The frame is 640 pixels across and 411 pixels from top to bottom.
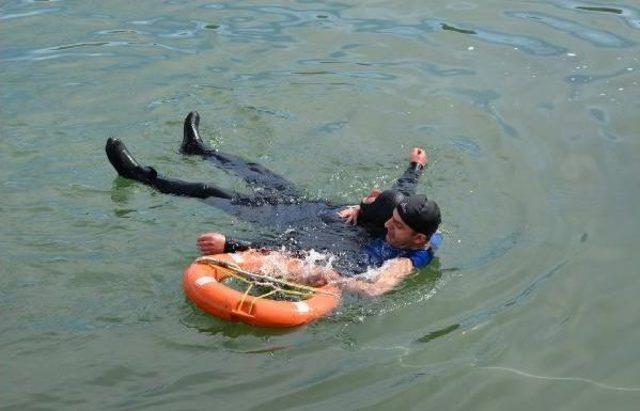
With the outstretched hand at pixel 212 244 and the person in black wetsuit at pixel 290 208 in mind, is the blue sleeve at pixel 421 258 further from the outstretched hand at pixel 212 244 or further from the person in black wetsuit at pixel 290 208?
the outstretched hand at pixel 212 244

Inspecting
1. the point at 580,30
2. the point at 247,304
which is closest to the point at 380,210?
the point at 247,304

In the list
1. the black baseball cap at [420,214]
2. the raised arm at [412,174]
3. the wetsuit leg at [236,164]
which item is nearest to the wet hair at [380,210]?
the black baseball cap at [420,214]

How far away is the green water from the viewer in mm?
5039

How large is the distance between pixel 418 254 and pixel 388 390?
1.48m

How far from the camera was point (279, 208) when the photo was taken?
6840 mm

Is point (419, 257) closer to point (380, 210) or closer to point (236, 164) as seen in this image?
point (380, 210)

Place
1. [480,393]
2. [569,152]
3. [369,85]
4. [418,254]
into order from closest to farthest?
[480,393] → [418,254] → [569,152] → [369,85]

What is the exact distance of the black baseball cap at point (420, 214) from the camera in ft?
19.4

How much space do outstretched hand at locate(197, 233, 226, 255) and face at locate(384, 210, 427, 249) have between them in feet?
4.21

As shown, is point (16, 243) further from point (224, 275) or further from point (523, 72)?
point (523, 72)

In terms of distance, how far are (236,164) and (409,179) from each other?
1.63 meters

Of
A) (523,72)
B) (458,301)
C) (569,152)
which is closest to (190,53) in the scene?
(523,72)

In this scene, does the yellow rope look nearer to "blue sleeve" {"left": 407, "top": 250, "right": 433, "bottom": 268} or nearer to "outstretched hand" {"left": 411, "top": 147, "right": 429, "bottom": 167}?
"blue sleeve" {"left": 407, "top": 250, "right": 433, "bottom": 268}

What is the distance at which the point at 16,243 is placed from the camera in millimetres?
6434
